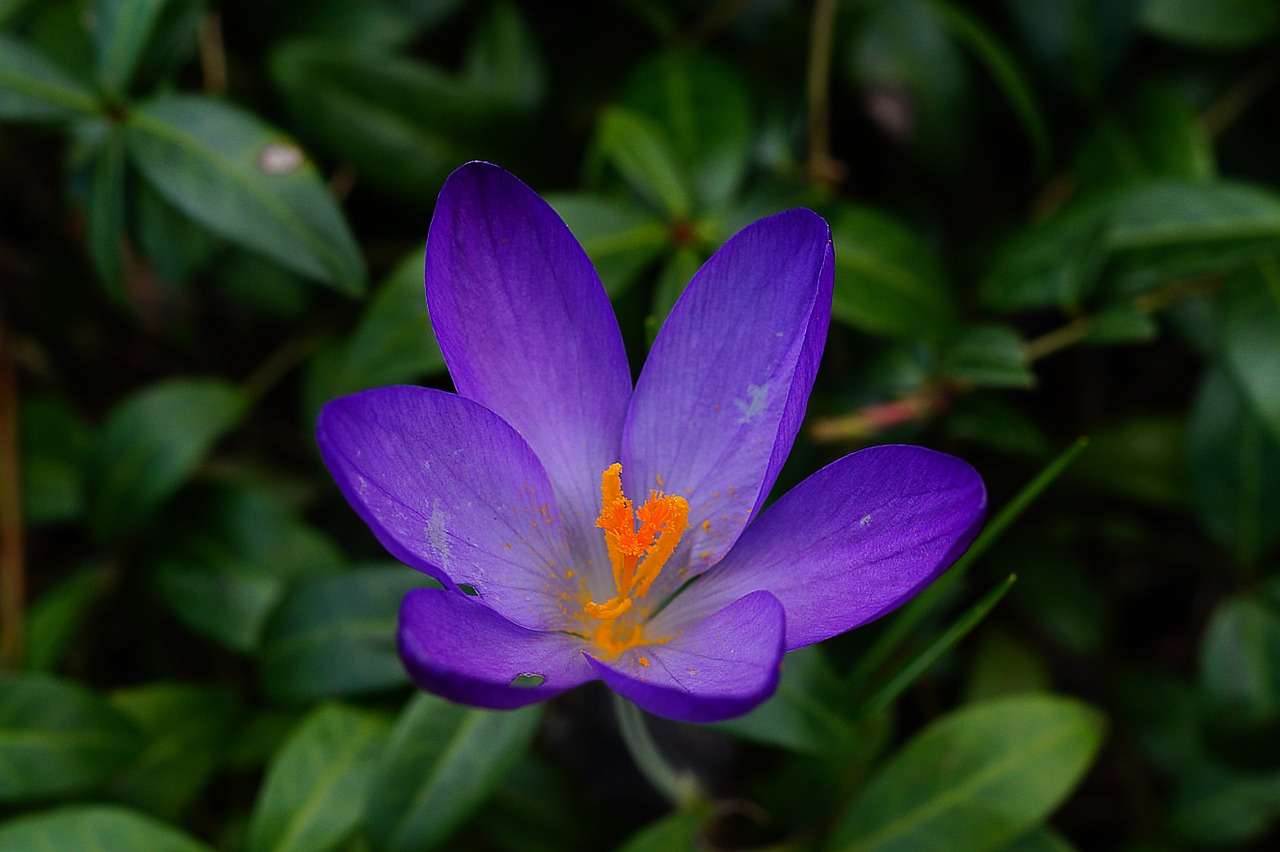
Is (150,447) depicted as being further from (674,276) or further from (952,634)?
(952,634)

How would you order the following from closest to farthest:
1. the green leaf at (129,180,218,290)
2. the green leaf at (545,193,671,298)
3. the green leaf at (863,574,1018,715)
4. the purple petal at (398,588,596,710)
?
1. the purple petal at (398,588,596,710)
2. the green leaf at (863,574,1018,715)
3. the green leaf at (545,193,671,298)
4. the green leaf at (129,180,218,290)

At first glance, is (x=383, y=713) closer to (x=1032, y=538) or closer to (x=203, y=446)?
(x=203, y=446)

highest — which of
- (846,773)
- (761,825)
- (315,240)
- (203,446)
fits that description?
(315,240)

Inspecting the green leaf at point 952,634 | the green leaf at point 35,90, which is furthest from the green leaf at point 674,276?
the green leaf at point 35,90

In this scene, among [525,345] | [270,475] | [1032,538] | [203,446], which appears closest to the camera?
[525,345]

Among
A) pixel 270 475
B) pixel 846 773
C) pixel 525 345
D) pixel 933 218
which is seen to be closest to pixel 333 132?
pixel 270 475

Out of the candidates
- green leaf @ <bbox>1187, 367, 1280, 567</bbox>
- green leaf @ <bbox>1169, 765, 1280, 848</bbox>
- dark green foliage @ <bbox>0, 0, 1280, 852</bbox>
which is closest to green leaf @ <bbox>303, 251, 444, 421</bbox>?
dark green foliage @ <bbox>0, 0, 1280, 852</bbox>

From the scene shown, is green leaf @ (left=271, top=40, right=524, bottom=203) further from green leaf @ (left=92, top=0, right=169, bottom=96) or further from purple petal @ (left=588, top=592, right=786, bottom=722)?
purple petal @ (left=588, top=592, right=786, bottom=722)
